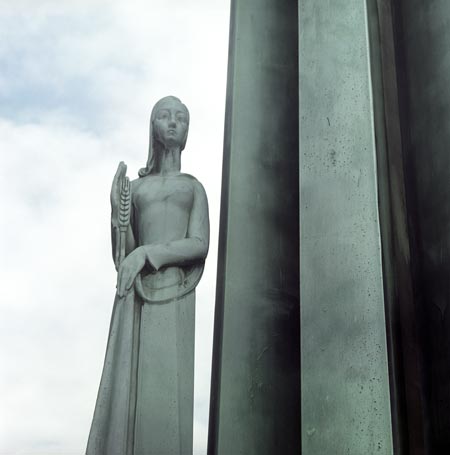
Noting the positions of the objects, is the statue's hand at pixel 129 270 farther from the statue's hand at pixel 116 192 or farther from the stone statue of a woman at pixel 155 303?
the statue's hand at pixel 116 192

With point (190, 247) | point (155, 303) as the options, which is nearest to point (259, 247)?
point (190, 247)

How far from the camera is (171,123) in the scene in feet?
24.2

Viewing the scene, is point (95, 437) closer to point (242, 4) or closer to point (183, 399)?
point (183, 399)

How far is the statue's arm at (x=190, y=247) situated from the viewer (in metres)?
6.71

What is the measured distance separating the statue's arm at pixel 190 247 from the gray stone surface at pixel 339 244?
125 centimetres

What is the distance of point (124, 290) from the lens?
6.61m

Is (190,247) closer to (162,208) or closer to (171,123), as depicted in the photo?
(162,208)

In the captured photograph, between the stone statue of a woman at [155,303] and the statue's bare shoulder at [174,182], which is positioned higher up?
the statue's bare shoulder at [174,182]

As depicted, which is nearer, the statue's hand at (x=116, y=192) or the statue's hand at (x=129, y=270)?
the statue's hand at (x=129, y=270)

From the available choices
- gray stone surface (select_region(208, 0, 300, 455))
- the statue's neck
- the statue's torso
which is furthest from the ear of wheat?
gray stone surface (select_region(208, 0, 300, 455))

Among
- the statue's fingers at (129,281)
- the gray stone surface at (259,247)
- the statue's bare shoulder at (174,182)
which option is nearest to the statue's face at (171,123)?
the statue's bare shoulder at (174,182)

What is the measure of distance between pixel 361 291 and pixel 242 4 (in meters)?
3.21

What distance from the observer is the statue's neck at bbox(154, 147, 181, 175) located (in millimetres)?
7395

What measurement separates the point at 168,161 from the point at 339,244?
2312 mm
